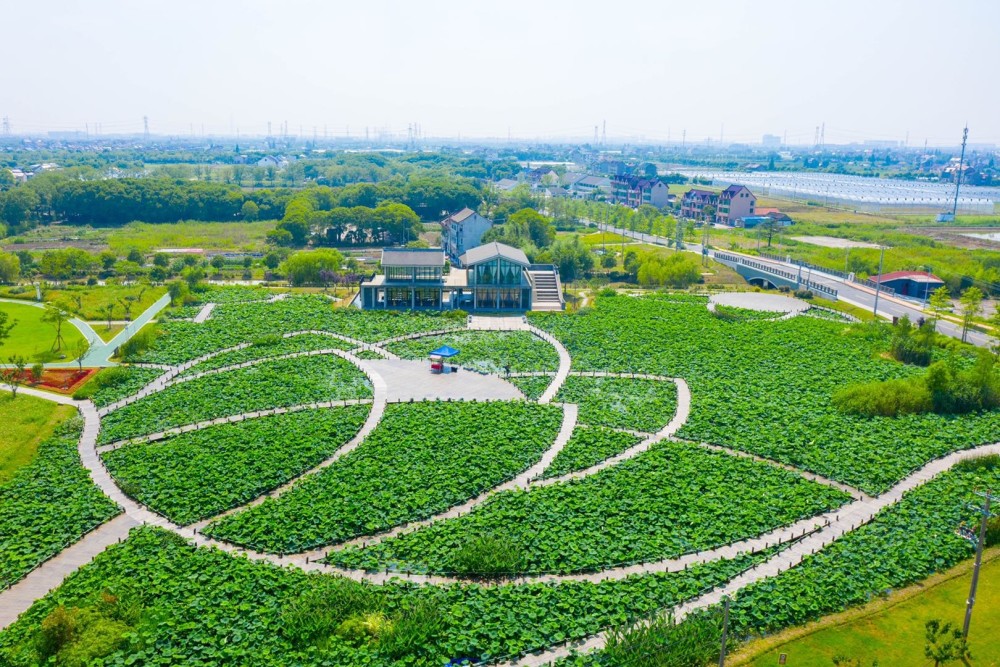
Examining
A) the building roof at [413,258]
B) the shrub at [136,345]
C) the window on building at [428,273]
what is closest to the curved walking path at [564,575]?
the shrub at [136,345]

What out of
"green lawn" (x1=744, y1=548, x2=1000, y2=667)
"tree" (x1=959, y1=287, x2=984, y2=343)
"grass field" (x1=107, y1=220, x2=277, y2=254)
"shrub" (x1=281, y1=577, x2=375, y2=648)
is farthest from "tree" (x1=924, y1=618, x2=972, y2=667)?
"grass field" (x1=107, y1=220, x2=277, y2=254)

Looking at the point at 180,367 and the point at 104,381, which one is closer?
the point at 104,381

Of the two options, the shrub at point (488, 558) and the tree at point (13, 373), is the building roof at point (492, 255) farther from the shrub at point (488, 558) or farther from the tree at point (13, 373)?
the shrub at point (488, 558)

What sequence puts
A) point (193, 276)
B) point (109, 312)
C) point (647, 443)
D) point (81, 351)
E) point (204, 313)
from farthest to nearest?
point (193, 276) → point (204, 313) → point (109, 312) → point (81, 351) → point (647, 443)

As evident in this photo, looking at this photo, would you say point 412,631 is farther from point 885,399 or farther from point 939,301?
point 939,301

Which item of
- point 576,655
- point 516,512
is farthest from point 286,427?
point 576,655

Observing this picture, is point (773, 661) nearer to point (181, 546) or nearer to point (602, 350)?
point (181, 546)

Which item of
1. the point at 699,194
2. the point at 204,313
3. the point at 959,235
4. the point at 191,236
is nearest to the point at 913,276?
the point at 959,235
